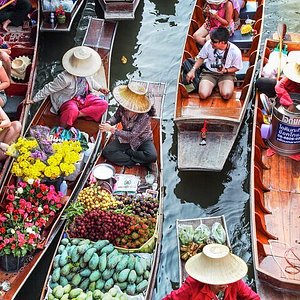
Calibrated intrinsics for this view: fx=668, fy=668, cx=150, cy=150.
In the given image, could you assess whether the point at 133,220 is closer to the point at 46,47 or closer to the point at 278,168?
the point at 278,168

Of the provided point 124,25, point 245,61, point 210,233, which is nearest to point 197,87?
point 245,61

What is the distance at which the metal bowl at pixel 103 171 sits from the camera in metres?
7.93

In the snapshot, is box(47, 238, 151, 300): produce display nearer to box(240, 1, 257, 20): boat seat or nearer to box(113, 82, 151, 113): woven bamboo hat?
box(113, 82, 151, 113): woven bamboo hat

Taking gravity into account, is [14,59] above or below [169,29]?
above

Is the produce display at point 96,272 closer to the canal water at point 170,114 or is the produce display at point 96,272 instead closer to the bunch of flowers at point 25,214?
the bunch of flowers at point 25,214

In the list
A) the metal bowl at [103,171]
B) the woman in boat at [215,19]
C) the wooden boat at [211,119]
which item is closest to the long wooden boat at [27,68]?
the metal bowl at [103,171]

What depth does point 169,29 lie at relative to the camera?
11852mm

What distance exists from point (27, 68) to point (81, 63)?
55.0 inches

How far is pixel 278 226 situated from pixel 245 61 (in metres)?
3.10

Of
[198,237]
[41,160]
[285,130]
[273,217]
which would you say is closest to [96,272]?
[198,237]

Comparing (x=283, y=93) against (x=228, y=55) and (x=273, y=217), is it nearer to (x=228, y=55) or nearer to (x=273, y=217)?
(x=228, y=55)

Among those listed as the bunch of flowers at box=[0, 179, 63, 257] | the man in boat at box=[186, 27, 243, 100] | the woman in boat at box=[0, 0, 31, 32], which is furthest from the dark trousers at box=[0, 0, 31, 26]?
the bunch of flowers at box=[0, 179, 63, 257]

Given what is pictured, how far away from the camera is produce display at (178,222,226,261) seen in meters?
7.18

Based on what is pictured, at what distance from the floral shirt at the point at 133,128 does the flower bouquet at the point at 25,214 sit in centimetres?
113
